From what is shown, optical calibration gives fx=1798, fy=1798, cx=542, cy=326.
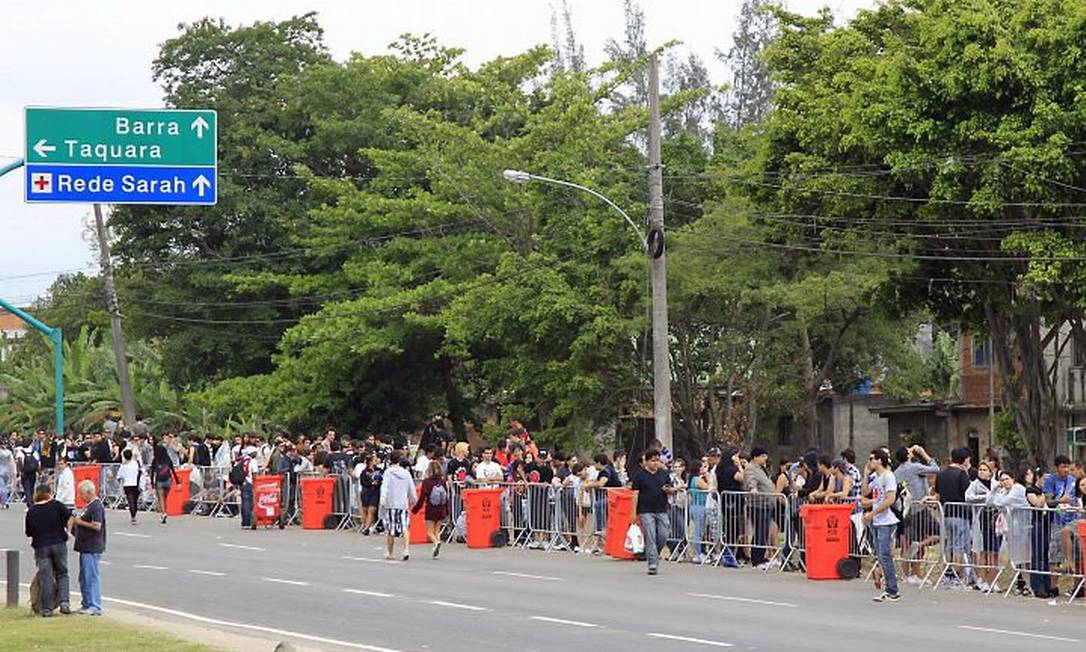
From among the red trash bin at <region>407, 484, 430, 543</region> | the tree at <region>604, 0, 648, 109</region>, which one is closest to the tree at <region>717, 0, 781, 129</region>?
the tree at <region>604, 0, 648, 109</region>

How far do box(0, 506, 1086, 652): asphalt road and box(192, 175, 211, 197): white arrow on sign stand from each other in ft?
18.0

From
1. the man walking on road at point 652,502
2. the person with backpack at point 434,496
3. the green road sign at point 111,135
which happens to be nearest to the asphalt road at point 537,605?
the man walking on road at point 652,502

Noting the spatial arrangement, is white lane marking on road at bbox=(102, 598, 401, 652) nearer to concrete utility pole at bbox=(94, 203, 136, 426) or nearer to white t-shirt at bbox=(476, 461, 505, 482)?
white t-shirt at bbox=(476, 461, 505, 482)

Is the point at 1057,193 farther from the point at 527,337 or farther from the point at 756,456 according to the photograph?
the point at 527,337

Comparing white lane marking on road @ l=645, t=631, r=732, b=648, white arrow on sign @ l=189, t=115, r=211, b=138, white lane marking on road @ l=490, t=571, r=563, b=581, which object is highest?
white arrow on sign @ l=189, t=115, r=211, b=138

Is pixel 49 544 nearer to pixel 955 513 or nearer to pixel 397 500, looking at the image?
pixel 397 500

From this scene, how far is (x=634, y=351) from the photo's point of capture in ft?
149

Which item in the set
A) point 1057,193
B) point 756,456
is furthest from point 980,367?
point 756,456

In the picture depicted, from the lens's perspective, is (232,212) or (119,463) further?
(232,212)

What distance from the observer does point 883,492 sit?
20.5 m

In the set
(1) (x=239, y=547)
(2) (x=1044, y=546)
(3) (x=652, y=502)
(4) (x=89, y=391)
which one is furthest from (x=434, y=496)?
(4) (x=89, y=391)

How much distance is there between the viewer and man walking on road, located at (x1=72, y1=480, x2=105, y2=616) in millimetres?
19531

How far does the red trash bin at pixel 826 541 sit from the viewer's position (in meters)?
23.4

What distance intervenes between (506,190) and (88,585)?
28954mm
